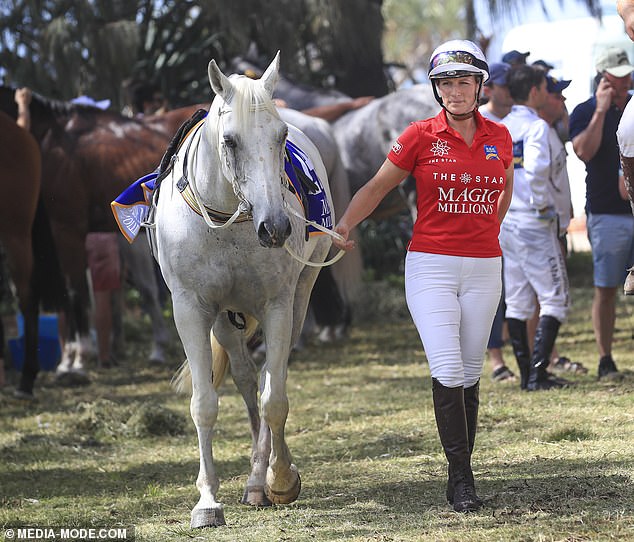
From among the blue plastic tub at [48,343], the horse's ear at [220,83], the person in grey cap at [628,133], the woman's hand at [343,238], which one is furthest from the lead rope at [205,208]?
the blue plastic tub at [48,343]

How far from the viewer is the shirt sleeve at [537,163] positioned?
6855mm

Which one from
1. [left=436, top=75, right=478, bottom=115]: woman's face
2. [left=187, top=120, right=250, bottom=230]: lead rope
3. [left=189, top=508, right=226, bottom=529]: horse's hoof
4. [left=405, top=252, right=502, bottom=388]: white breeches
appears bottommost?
[left=189, top=508, right=226, bottom=529]: horse's hoof

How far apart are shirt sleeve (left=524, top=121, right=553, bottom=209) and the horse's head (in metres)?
3.08

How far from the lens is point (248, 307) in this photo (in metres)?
4.62

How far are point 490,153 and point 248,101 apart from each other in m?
1.02

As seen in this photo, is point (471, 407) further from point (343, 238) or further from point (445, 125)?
point (445, 125)

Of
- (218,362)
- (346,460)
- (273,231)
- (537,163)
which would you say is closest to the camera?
(273,231)

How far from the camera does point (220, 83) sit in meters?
4.12

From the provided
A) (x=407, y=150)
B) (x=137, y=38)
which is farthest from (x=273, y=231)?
(x=137, y=38)

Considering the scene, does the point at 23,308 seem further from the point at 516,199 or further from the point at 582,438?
the point at 582,438

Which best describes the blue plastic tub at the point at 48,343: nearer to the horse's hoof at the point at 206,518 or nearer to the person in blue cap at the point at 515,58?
the person in blue cap at the point at 515,58

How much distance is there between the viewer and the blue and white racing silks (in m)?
6.87

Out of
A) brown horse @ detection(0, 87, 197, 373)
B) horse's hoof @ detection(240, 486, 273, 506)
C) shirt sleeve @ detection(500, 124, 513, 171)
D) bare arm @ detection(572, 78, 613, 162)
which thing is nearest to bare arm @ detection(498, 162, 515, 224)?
shirt sleeve @ detection(500, 124, 513, 171)

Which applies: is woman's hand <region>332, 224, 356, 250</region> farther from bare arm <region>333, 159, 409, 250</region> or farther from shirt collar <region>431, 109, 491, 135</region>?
shirt collar <region>431, 109, 491, 135</region>
